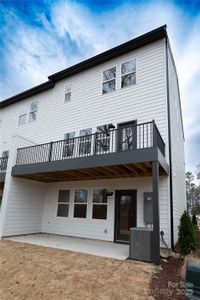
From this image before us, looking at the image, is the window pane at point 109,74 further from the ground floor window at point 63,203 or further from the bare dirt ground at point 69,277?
the bare dirt ground at point 69,277

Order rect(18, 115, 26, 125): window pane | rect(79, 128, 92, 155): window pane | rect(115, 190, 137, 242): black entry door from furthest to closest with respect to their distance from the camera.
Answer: rect(18, 115, 26, 125): window pane → rect(79, 128, 92, 155): window pane → rect(115, 190, 137, 242): black entry door

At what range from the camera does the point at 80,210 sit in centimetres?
944

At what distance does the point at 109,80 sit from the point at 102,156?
4709 millimetres

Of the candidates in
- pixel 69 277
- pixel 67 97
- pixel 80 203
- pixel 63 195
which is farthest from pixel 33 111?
pixel 69 277

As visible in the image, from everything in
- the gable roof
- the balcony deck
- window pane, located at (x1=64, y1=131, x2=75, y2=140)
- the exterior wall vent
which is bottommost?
the exterior wall vent

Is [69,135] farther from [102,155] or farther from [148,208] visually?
[148,208]

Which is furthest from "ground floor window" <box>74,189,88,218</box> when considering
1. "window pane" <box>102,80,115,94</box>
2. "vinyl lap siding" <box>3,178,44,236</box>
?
"window pane" <box>102,80,115,94</box>

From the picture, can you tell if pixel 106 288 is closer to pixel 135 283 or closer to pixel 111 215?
pixel 135 283

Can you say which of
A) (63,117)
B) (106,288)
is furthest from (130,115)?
(106,288)

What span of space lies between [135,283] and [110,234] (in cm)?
433

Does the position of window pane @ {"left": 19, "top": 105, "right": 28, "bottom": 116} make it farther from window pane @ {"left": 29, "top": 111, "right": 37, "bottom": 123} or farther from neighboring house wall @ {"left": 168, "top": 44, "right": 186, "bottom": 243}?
neighboring house wall @ {"left": 168, "top": 44, "right": 186, "bottom": 243}

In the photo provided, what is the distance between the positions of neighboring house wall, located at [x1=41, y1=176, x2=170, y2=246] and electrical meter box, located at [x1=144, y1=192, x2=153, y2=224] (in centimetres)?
20

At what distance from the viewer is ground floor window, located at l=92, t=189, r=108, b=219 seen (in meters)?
8.73

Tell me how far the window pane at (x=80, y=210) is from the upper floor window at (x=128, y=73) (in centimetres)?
597
